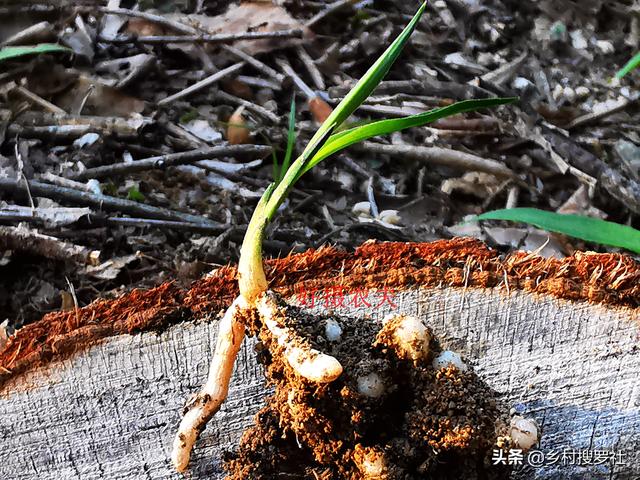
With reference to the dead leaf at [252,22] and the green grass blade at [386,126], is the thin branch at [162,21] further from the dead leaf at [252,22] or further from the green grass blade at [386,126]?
the green grass blade at [386,126]

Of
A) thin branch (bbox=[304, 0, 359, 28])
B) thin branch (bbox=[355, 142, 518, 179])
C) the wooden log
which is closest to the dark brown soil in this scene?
the wooden log

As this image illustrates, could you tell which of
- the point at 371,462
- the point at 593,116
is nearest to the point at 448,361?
the point at 371,462

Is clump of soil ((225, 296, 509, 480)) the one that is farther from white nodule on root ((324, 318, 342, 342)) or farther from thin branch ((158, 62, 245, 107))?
thin branch ((158, 62, 245, 107))

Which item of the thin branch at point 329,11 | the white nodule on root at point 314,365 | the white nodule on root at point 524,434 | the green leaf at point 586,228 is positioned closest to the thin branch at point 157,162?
the thin branch at point 329,11

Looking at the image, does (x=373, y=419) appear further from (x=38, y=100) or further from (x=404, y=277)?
(x=38, y=100)

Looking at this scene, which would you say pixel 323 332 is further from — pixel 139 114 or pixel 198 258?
pixel 139 114

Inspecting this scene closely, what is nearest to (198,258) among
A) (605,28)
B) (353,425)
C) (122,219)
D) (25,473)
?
(122,219)
